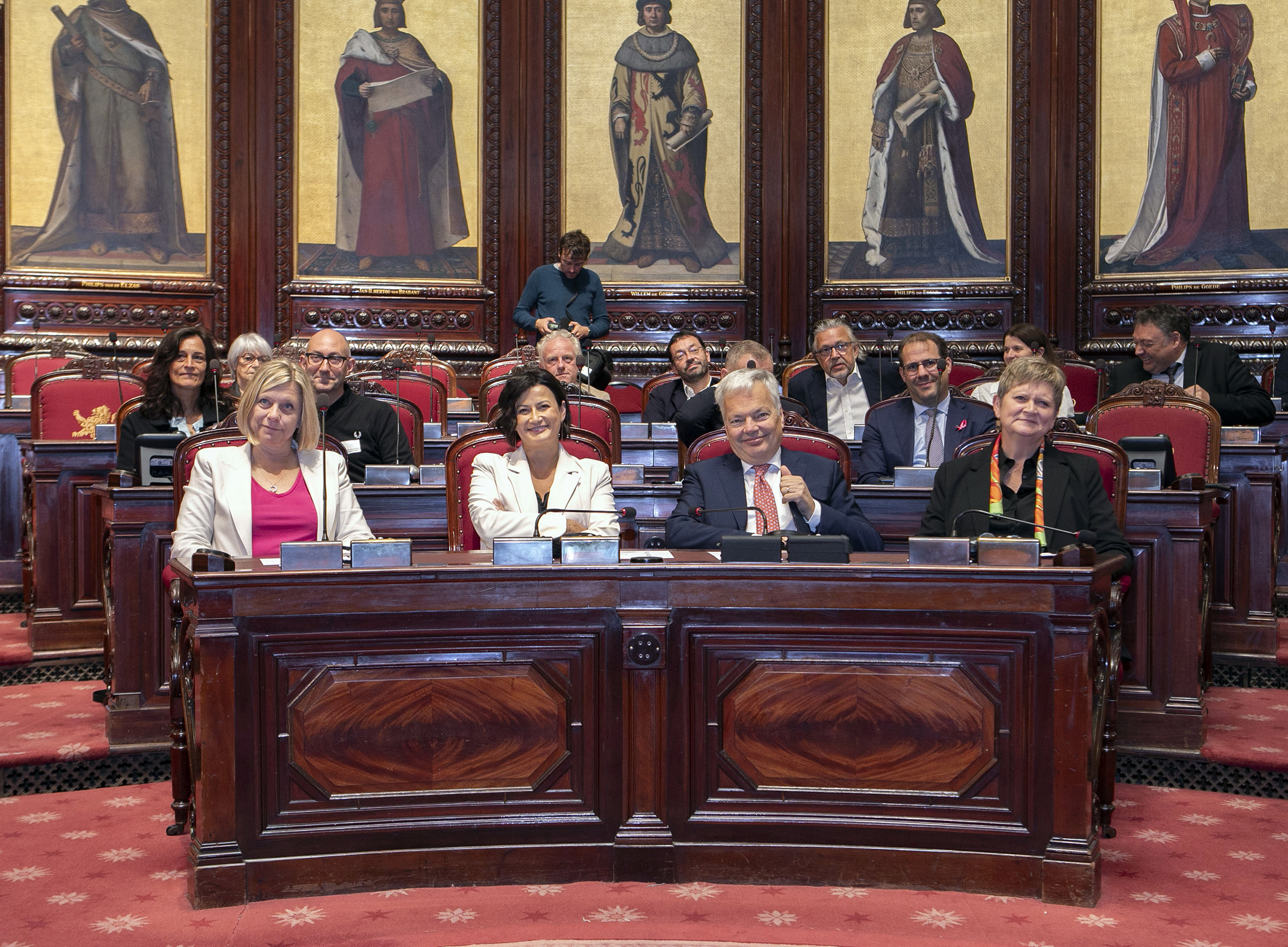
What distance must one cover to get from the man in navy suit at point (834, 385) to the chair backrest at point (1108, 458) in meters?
1.64

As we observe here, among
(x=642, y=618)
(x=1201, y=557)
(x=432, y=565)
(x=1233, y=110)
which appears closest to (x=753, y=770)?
(x=642, y=618)

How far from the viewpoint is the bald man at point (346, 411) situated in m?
4.39

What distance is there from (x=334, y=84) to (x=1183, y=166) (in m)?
4.78

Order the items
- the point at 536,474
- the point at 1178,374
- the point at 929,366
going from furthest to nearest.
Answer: the point at 1178,374 → the point at 929,366 → the point at 536,474

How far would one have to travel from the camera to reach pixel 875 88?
23.8 feet

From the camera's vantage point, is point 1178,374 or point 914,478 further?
point 1178,374

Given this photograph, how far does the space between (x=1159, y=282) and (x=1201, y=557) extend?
373 centimetres

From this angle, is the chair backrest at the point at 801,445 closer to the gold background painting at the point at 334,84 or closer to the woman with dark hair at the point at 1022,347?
the woman with dark hair at the point at 1022,347

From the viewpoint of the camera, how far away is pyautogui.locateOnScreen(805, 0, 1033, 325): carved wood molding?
7.12 meters

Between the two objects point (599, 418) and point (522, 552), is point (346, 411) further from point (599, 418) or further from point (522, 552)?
point (522, 552)

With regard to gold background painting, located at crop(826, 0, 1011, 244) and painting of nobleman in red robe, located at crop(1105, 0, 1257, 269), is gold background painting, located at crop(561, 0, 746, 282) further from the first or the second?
painting of nobleman in red robe, located at crop(1105, 0, 1257, 269)

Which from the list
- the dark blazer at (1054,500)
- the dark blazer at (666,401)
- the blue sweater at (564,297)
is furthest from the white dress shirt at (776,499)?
the blue sweater at (564,297)

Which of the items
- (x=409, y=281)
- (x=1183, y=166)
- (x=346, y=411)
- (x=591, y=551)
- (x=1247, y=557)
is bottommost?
(x=1247, y=557)

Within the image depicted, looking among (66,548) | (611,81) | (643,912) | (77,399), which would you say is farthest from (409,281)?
Result: (643,912)
